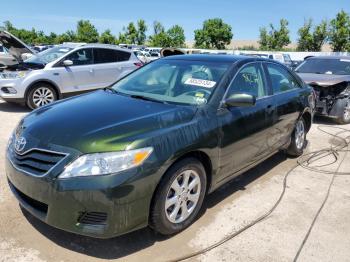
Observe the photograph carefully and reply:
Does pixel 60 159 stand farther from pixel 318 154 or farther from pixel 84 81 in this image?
pixel 84 81

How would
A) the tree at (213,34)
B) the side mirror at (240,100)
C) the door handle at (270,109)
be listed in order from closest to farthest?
the side mirror at (240,100) < the door handle at (270,109) < the tree at (213,34)

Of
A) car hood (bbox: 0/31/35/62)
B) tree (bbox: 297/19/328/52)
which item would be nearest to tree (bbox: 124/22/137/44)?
tree (bbox: 297/19/328/52)

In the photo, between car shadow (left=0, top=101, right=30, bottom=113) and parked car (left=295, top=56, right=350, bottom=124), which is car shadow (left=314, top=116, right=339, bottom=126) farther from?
car shadow (left=0, top=101, right=30, bottom=113)

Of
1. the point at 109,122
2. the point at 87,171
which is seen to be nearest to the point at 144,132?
the point at 109,122

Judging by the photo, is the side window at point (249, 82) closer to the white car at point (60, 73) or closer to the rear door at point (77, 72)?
the white car at point (60, 73)

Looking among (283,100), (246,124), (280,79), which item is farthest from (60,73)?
(246,124)

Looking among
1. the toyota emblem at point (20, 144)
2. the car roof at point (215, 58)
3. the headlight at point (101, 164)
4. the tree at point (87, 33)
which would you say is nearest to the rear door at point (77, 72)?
the car roof at point (215, 58)

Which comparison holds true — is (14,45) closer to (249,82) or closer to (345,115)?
(249,82)

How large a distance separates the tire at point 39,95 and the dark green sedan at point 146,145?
5.00 meters

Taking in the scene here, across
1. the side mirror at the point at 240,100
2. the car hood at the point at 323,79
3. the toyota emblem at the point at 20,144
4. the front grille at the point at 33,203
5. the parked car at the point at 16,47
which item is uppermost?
the parked car at the point at 16,47

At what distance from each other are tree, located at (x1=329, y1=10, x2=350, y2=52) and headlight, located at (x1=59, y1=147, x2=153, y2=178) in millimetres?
53399

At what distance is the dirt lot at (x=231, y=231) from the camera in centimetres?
325

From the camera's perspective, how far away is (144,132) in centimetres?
318

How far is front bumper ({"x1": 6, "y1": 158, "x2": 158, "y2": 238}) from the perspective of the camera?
2.88 m
